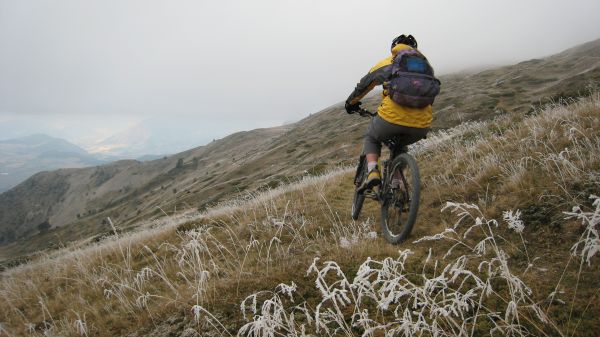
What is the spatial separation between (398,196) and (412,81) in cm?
174

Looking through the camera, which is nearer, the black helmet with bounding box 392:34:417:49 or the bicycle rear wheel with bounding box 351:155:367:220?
the black helmet with bounding box 392:34:417:49

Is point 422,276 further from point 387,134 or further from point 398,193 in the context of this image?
point 387,134

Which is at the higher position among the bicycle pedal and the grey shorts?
the grey shorts

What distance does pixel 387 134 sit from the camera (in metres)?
5.92

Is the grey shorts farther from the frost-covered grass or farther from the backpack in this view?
the frost-covered grass

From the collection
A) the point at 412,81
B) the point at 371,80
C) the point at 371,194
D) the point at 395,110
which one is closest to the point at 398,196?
the point at 371,194

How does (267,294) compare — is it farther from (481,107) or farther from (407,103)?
(481,107)

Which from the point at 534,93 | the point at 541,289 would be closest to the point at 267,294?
the point at 541,289

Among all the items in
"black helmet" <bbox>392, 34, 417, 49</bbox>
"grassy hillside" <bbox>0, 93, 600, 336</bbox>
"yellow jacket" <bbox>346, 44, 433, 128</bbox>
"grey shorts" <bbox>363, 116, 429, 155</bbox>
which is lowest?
Result: "grassy hillside" <bbox>0, 93, 600, 336</bbox>

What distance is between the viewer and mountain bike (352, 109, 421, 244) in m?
5.15

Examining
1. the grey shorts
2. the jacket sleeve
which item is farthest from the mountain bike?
the jacket sleeve

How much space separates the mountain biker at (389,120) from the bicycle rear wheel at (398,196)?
289mm

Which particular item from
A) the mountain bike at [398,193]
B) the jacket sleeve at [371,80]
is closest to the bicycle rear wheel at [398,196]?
the mountain bike at [398,193]

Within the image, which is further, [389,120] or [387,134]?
[387,134]
